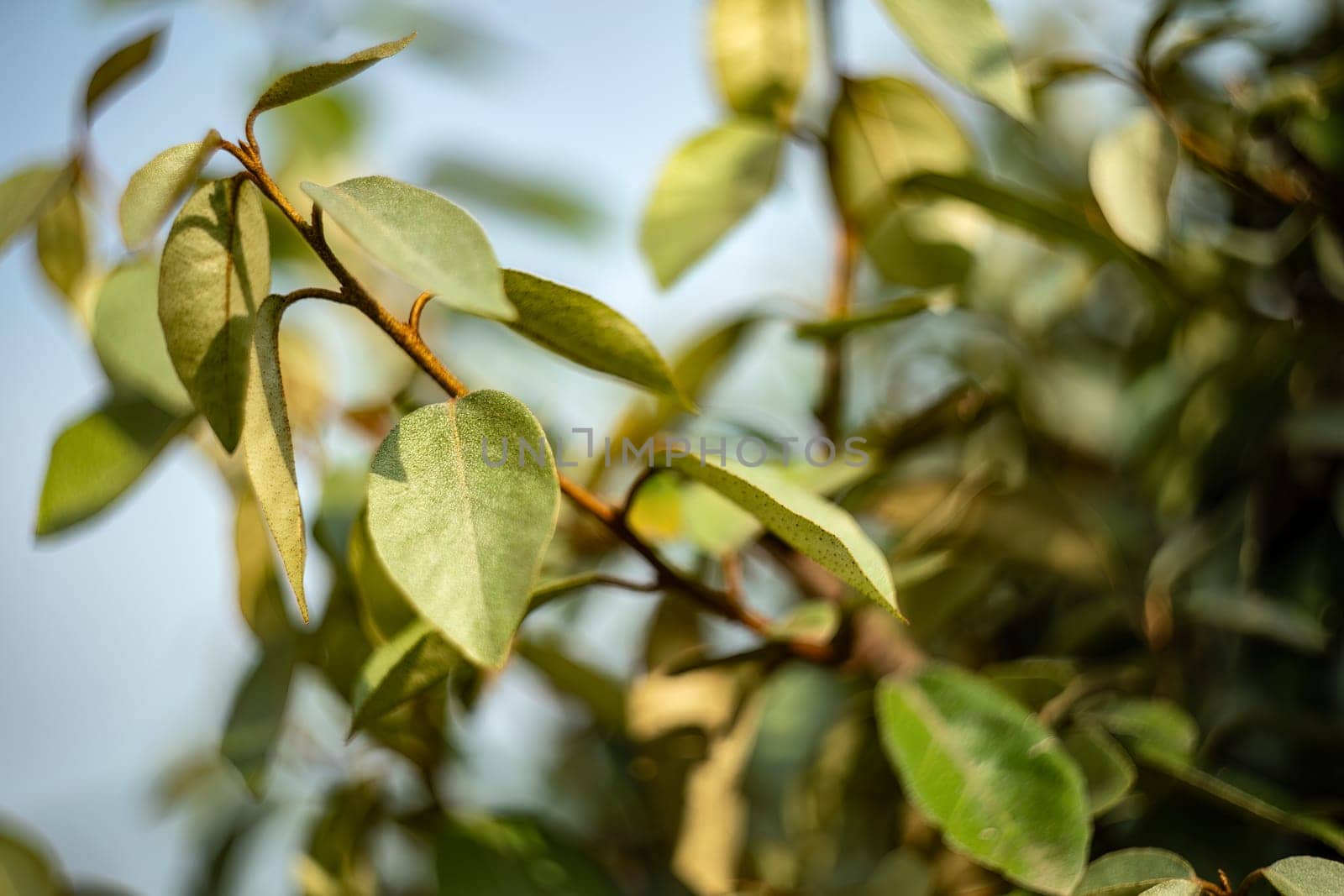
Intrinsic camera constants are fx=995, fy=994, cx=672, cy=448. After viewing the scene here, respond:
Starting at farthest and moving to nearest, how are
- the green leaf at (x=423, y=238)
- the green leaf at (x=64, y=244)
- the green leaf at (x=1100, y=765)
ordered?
1. the green leaf at (x=64, y=244)
2. the green leaf at (x=1100, y=765)
3. the green leaf at (x=423, y=238)

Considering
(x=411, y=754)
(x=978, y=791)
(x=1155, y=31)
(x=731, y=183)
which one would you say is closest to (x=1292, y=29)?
(x=1155, y=31)

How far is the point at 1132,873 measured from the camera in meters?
0.26

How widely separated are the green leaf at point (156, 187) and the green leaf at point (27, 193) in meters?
0.13

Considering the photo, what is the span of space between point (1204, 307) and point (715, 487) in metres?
0.29

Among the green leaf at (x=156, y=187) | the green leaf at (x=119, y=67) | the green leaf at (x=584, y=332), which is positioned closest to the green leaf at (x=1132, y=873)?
the green leaf at (x=584, y=332)

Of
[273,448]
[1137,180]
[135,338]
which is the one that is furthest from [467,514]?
[1137,180]

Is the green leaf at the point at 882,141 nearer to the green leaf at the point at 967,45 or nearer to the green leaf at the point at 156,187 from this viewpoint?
the green leaf at the point at 967,45

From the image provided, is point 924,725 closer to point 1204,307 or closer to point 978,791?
point 978,791

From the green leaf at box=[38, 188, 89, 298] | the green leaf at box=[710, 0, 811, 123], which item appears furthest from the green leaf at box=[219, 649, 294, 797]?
the green leaf at box=[710, 0, 811, 123]

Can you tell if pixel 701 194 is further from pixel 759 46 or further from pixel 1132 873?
pixel 1132 873

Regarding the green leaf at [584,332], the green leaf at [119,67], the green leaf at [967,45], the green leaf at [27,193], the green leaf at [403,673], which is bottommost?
the green leaf at [403,673]

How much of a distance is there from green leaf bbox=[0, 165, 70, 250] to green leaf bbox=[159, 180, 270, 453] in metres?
0.13

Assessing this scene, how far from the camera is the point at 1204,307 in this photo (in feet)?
1.44

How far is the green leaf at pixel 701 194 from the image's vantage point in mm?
373
